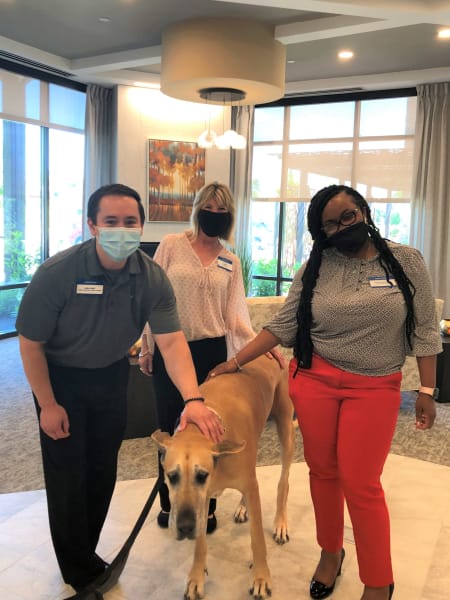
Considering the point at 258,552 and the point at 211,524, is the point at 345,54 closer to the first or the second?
the point at 211,524

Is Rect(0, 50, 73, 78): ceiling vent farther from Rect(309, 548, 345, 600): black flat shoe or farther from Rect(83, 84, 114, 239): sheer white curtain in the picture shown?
Rect(309, 548, 345, 600): black flat shoe

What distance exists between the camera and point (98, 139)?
26.2 ft

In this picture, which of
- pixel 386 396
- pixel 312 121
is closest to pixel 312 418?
pixel 386 396

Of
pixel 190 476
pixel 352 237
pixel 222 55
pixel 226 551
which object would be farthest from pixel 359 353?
pixel 222 55

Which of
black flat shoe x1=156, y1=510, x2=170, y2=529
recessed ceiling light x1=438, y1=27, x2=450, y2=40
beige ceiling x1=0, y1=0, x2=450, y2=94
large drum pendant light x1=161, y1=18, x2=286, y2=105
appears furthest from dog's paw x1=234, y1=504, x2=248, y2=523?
recessed ceiling light x1=438, y1=27, x2=450, y2=40

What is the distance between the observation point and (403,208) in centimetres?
798

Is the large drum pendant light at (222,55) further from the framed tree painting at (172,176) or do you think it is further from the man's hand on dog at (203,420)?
the man's hand on dog at (203,420)

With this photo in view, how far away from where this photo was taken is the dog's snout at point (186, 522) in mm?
1662

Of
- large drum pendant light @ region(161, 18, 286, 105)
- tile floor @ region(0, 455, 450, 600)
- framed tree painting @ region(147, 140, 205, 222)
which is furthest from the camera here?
framed tree painting @ region(147, 140, 205, 222)

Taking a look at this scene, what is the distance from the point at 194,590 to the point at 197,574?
6 cm

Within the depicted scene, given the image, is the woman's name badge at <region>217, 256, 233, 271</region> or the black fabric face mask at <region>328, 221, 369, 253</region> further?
the woman's name badge at <region>217, 256, 233, 271</region>

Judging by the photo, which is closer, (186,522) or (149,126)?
(186,522)

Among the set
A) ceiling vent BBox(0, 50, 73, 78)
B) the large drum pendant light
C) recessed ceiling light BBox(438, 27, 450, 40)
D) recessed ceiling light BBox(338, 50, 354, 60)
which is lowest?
the large drum pendant light

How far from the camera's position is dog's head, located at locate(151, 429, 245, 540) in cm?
167
